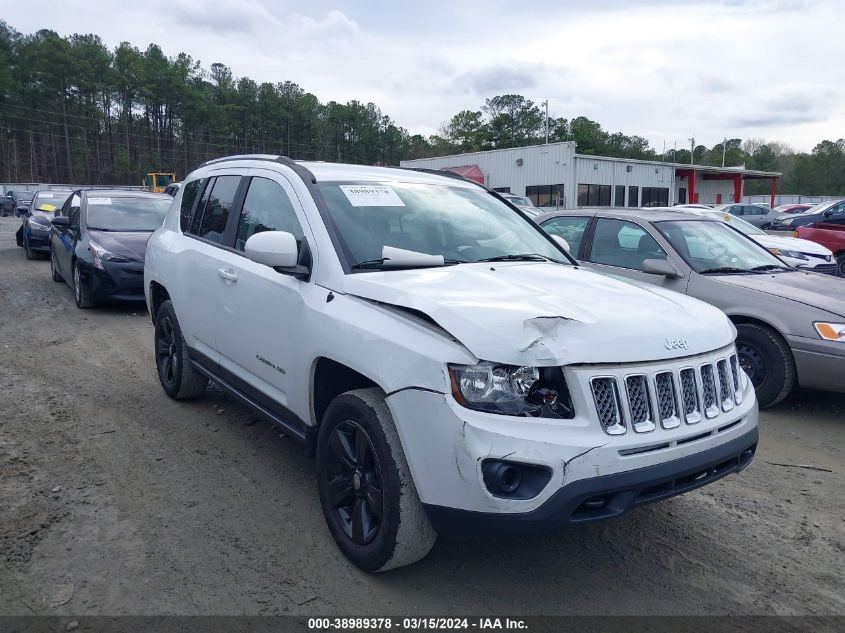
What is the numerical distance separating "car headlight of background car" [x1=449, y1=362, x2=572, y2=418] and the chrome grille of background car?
0.15 metres

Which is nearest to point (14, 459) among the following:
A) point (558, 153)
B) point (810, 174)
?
point (558, 153)

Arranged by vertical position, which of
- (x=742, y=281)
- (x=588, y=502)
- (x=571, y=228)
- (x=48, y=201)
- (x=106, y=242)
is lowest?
(x=588, y=502)

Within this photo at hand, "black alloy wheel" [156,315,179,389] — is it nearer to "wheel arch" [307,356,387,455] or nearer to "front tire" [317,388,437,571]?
"wheel arch" [307,356,387,455]

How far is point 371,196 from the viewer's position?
3.95m

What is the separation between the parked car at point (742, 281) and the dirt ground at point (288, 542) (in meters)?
0.54

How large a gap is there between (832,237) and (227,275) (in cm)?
1450

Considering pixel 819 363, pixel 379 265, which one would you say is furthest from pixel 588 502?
pixel 819 363

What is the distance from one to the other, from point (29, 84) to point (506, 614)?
86.0 m

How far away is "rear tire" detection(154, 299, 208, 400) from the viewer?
5.36 m

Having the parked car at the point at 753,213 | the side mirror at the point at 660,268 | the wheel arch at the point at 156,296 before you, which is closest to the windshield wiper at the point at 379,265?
the wheel arch at the point at 156,296

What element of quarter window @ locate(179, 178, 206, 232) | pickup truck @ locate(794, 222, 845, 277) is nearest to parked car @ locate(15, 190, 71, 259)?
quarter window @ locate(179, 178, 206, 232)

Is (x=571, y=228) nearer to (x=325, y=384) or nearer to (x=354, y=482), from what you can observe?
(x=325, y=384)

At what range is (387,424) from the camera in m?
2.87

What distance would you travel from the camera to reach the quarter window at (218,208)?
472 cm
